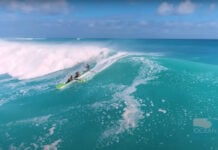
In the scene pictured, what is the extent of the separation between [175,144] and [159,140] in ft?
1.71

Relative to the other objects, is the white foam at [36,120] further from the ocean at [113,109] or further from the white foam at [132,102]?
the white foam at [132,102]

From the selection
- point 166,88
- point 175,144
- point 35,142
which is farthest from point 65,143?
point 166,88

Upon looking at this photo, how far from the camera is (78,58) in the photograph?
2395 cm

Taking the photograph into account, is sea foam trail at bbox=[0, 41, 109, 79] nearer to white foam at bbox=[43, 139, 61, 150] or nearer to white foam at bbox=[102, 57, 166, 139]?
white foam at bbox=[102, 57, 166, 139]

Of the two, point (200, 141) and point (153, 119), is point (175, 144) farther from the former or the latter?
point (153, 119)

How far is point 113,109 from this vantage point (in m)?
11.4

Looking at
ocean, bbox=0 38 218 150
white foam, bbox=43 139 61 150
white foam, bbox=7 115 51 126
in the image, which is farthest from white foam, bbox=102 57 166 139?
white foam, bbox=7 115 51 126

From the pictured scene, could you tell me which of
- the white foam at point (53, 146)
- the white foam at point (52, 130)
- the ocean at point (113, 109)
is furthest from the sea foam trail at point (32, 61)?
the white foam at point (53, 146)

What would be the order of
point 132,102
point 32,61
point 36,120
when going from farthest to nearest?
point 32,61 → point 132,102 → point 36,120

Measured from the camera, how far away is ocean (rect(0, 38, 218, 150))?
8898 mm

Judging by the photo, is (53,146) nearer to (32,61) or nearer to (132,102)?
(132,102)

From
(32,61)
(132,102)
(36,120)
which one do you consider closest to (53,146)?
(36,120)

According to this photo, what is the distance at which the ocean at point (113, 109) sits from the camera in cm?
890

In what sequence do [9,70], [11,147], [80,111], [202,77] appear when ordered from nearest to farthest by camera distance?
[11,147], [80,111], [202,77], [9,70]
